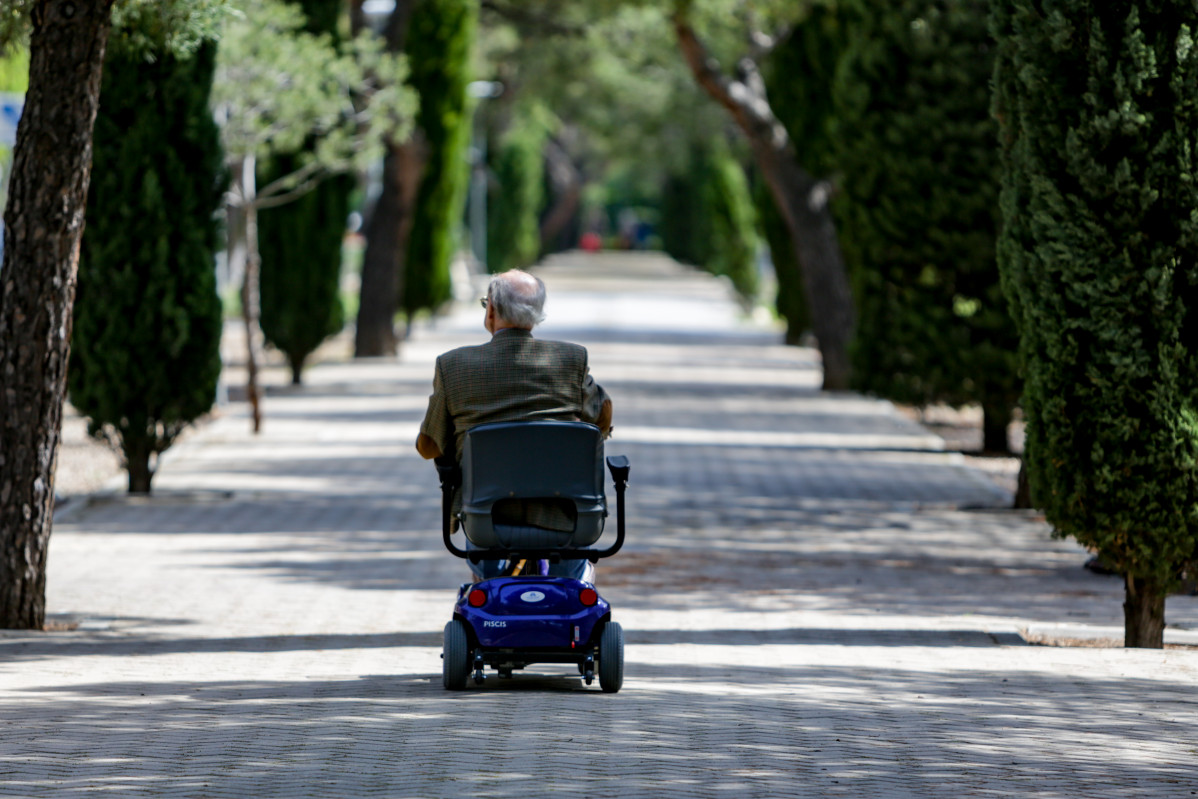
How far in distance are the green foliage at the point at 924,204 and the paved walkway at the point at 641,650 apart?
39.5 inches

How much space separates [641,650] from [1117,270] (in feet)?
8.75

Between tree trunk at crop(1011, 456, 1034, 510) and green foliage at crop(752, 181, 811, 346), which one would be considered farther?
green foliage at crop(752, 181, 811, 346)

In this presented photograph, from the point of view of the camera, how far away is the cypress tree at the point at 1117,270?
26.5 ft

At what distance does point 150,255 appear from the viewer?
44.6ft

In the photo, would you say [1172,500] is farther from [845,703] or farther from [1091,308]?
[845,703]

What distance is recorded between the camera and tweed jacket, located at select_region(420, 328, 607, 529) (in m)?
6.57

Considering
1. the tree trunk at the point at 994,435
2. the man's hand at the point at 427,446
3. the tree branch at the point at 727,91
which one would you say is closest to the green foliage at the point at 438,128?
the tree branch at the point at 727,91

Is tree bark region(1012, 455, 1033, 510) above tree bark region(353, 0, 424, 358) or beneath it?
beneath

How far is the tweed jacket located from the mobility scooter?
0.19m

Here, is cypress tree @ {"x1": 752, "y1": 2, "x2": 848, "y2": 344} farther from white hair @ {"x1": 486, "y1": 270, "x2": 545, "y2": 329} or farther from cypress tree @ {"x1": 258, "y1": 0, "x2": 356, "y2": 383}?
white hair @ {"x1": 486, "y1": 270, "x2": 545, "y2": 329}

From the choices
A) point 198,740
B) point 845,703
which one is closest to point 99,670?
point 198,740

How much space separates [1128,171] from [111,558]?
21.0ft

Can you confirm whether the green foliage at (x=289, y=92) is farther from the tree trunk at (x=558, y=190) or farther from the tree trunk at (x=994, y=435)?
the tree trunk at (x=558, y=190)

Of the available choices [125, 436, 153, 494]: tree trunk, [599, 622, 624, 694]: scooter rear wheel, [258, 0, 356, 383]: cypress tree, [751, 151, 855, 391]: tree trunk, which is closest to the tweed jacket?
[599, 622, 624, 694]: scooter rear wheel
